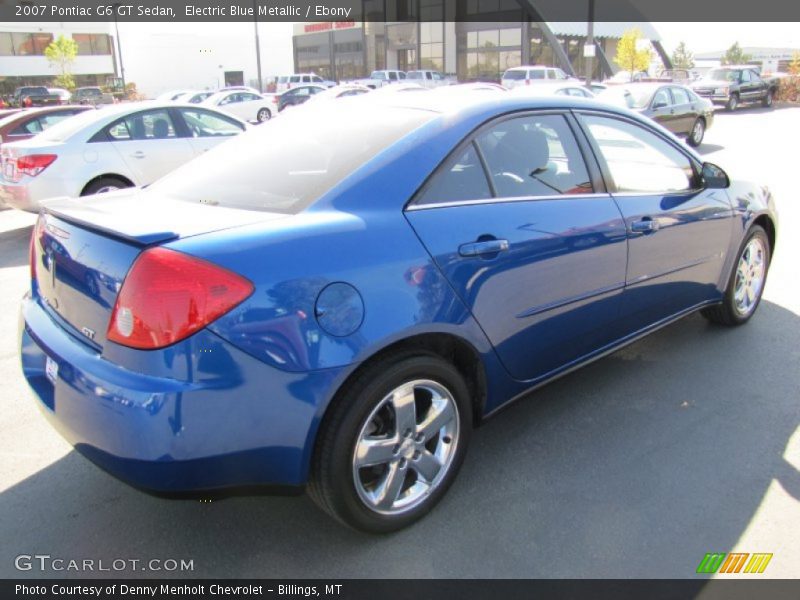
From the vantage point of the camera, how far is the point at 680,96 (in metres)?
15.6

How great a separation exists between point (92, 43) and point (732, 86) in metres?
56.9

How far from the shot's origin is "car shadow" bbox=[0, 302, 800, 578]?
2488mm

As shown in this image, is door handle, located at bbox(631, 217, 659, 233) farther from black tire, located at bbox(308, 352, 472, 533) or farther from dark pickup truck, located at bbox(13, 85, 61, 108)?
dark pickup truck, located at bbox(13, 85, 61, 108)

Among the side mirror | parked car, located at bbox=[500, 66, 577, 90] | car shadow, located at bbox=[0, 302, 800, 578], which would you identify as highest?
parked car, located at bbox=[500, 66, 577, 90]

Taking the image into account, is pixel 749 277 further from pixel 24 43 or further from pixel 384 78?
pixel 24 43

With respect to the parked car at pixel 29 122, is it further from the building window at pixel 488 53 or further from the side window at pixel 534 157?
the building window at pixel 488 53

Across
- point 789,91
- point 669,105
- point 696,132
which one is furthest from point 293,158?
point 789,91

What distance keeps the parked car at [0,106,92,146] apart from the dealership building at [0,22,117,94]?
54.7 m

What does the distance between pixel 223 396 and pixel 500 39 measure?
5505 cm

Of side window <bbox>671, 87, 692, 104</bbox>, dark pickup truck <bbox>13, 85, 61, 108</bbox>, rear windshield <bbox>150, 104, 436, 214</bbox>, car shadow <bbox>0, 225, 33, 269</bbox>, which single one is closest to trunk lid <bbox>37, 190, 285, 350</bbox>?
rear windshield <bbox>150, 104, 436, 214</bbox>

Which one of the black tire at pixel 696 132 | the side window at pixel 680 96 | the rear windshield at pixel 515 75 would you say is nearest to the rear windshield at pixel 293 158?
the side window at pixel 680 96

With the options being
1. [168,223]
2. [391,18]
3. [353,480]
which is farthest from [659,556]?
[391,18]

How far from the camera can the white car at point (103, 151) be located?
7.63 meters

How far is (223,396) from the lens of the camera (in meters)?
2.08
